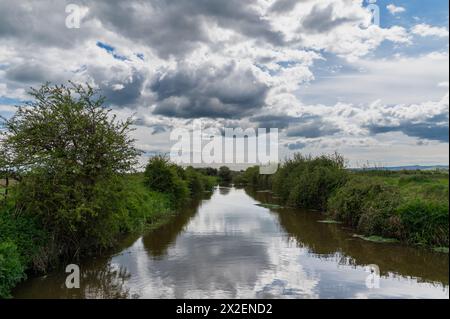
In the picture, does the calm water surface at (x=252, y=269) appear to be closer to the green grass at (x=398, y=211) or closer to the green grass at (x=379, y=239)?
the green grass at (x=379, y=239)

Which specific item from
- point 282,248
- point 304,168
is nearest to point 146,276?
point 282,248

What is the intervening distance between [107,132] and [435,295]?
10.8 meters

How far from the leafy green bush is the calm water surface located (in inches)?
19.9

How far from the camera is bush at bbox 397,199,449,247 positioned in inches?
559

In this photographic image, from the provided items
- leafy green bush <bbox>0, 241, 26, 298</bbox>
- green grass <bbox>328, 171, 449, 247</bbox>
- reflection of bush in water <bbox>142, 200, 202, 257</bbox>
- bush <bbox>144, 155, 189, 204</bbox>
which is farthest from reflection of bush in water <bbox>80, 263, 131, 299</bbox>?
bush <bbox>144, 155, 189, 204</bbox>

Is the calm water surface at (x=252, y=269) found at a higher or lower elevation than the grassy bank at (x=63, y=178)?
lower

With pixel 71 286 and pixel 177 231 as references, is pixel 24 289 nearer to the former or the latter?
pixel 71 286

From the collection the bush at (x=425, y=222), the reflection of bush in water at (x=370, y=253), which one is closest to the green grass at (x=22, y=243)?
the reflection of bush in water at (x=370, y=253)

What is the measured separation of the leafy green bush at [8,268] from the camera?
880 centimetres

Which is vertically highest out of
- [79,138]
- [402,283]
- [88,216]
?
[79,138]

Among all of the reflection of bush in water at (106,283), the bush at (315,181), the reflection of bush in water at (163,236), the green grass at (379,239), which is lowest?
the reflection of bush in water at (106,283)

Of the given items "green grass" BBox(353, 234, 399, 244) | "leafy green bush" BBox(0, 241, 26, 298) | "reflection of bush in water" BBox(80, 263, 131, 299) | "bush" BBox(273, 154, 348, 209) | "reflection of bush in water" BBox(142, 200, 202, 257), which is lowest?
"reflection of bush in water" BBox(80, 263, 131, 299)

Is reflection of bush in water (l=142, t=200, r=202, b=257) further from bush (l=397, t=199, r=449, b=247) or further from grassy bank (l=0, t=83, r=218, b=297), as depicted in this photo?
bush (l=397, t=199, r=449, b=247)
